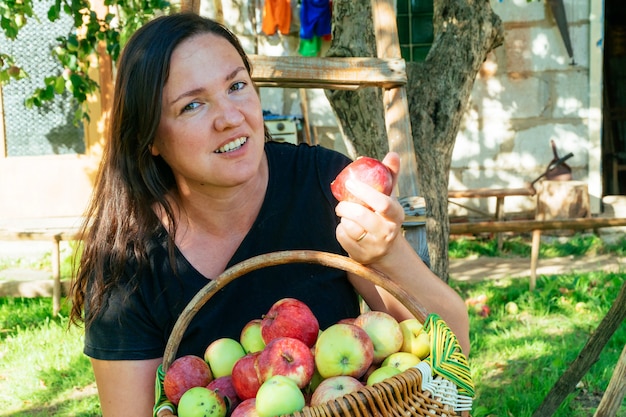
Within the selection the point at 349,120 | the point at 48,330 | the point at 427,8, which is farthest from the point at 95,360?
the point at 427,8

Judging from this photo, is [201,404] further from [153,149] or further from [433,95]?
[433,95]

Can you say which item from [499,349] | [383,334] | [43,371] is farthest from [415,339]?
[43,371]

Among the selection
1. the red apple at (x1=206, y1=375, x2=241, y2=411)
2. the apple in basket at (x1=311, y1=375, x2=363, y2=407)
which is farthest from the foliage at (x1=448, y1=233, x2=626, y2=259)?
the apple in basket at (x1=311, y1=375, x2=363, y2=407)

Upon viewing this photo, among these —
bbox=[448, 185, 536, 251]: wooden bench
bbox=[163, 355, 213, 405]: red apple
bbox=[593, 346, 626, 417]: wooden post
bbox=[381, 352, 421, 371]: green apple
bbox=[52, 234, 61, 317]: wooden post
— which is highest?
bbox=[381, 352, 421, 371]: green apple

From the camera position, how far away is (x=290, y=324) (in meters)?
1.52

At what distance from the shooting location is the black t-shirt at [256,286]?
1852 mm

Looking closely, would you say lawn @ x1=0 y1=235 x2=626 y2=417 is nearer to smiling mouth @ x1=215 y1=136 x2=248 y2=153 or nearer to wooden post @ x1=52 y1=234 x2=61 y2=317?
wooden post @ x1=52 y1=234 x2=61 y2=317

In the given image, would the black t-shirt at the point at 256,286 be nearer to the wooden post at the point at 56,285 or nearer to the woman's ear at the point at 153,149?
the woman's ear at the point at 153,149

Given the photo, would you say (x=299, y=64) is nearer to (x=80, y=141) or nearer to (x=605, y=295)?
(x=605, y=295)

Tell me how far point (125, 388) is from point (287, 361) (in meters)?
0.63

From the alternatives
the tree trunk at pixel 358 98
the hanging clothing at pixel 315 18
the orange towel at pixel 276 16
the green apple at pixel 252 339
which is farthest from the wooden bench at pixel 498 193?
the green apple at pixel 252 339

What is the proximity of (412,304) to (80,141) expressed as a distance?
5487mm

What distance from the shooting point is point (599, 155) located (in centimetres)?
653

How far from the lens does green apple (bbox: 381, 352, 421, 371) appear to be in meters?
1.42
